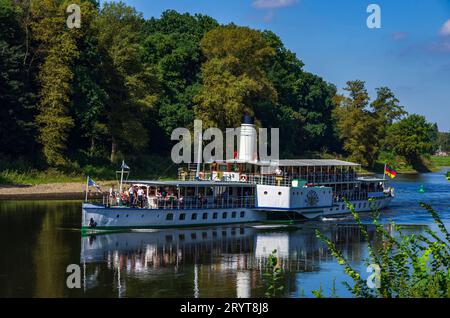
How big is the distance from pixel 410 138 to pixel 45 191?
122 meters

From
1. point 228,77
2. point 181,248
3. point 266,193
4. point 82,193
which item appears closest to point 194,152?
point 228,77

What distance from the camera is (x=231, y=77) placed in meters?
115

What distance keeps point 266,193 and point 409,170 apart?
411 ft

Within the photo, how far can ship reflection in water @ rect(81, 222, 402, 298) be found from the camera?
129 ft

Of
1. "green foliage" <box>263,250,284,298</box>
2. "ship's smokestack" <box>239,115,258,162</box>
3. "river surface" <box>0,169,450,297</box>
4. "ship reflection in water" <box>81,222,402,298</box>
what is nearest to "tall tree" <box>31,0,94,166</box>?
"river surface" <box>0,169,450,297</box>

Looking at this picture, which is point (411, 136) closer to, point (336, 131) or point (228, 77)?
point (336, 131)

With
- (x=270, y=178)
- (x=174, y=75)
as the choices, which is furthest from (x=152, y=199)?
(x=174, y=75)

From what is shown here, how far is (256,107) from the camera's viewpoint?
13450 centimetres

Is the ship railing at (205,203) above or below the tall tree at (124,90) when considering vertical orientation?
below

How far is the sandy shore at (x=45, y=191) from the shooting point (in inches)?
3300

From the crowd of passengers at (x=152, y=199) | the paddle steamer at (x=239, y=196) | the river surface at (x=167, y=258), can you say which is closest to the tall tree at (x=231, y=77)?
the paddle steamer at (x=239, y=196)

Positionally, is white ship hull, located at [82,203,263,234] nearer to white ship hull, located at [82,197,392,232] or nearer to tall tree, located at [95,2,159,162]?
white ship hull, located at [82,197,392,232]

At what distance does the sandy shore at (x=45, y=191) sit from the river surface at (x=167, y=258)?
10865mm

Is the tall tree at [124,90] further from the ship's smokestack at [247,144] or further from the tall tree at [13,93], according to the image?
the ship's smokestack at [247,144]
